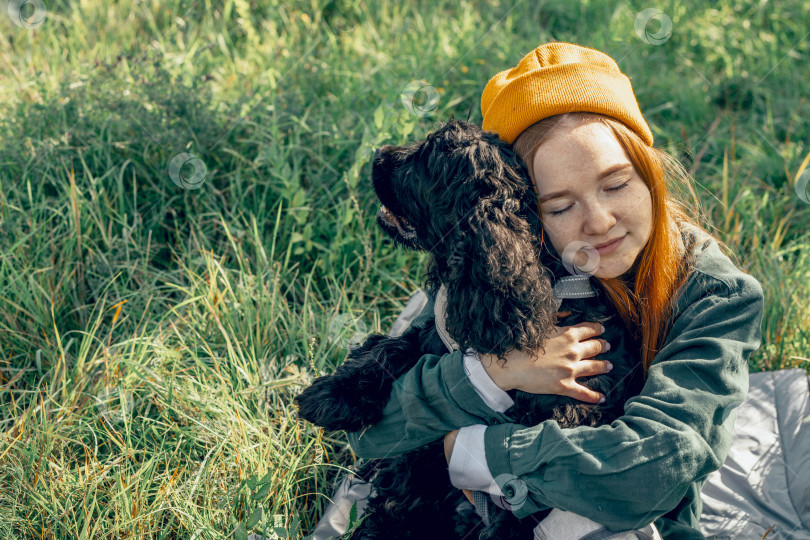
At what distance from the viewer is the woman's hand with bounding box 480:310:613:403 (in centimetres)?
182

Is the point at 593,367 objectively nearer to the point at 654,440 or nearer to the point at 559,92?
the point at 654,440

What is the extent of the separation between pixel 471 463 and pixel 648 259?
766 mm

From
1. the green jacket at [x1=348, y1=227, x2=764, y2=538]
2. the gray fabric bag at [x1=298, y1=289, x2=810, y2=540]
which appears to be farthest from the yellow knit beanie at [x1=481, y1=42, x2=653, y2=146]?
the gray fabric bag at [x1=298, y1=289, x2=810, y2=540]

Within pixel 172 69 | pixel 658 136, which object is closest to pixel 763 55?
pixel 658 136

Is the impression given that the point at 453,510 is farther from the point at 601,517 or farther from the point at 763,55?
the point at 763,55

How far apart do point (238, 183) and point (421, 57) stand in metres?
1.57

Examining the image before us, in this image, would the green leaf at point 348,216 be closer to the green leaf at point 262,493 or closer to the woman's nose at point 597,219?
the green leaf at point 262,493

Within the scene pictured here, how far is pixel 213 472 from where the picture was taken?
2.34 metres

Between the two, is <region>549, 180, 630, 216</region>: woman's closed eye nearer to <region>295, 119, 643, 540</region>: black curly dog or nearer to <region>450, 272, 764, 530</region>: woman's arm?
<region>295, 119, 643, 540</region>: black curly dog

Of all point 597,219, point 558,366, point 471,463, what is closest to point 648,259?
point 597,219

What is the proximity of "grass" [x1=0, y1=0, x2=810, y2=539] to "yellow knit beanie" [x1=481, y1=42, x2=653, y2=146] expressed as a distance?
0.59 feet

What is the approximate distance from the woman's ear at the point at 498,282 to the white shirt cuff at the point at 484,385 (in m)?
0.14

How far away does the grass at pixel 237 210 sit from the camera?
2.41 meters

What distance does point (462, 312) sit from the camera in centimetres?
176
